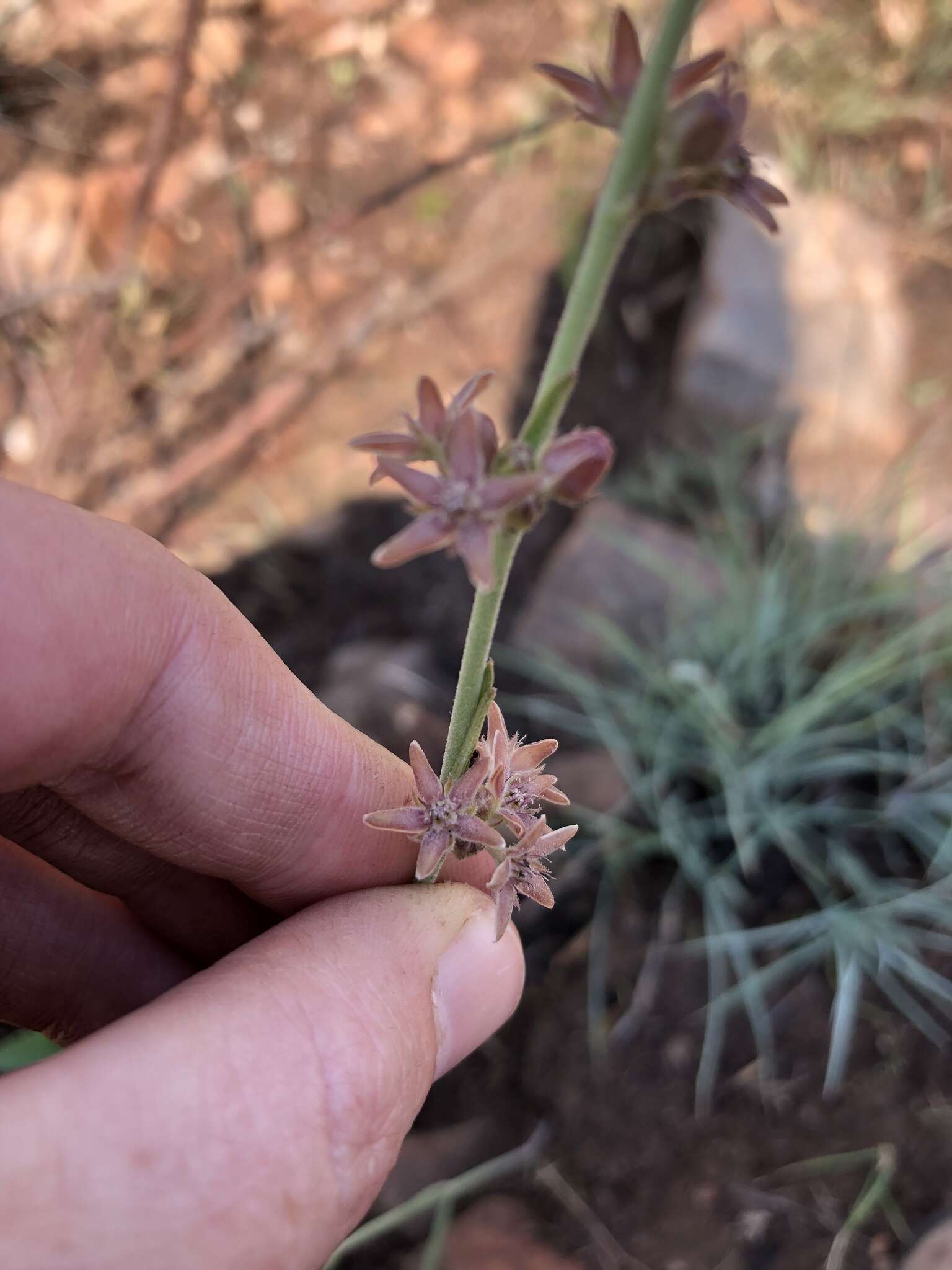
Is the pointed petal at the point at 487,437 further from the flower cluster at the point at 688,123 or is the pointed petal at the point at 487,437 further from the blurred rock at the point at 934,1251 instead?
the blurred rock at the point at 934,1251

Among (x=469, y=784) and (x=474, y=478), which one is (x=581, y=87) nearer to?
(x=474, y=478)

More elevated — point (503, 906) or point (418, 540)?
point (418, 540)

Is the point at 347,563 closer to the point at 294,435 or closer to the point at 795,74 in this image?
the point at 294,435

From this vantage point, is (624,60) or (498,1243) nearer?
(624,60)

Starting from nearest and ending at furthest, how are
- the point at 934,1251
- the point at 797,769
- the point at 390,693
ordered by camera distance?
the point at 934,1251
the point at 797,769
the point at 390,693

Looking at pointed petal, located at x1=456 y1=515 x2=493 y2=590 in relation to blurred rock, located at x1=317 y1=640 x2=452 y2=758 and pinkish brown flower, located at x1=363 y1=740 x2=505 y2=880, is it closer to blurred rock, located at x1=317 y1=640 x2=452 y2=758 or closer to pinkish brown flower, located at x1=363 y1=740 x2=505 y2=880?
pinkish brown flower, located at x1=363 y1=740 x2=505 y2=880

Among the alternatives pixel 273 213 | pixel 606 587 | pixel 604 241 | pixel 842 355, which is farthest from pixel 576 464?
pixel 273 213

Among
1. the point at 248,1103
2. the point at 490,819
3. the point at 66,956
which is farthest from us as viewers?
the point at 66,956

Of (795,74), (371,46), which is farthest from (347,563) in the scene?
(795,74)
